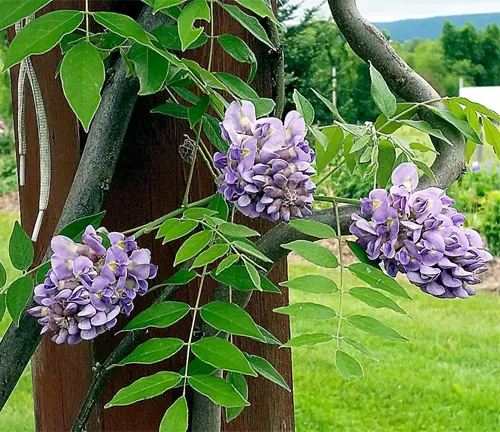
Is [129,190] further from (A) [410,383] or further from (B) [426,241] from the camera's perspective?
(A) [410,383]

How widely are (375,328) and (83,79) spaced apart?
0.26 meters

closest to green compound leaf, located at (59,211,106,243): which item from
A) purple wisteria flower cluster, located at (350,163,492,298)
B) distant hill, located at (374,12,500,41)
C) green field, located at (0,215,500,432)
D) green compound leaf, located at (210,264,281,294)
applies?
green compound leaf, located at (210,264,281,294)

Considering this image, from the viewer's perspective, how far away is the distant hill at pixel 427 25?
384 cm

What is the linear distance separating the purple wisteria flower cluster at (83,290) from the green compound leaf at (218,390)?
0.07 meters

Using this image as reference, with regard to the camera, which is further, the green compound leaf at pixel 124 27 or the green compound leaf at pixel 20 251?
the green compound leaf at pixel 20 251

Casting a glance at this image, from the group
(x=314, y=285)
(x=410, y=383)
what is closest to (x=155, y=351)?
(x=314, y=285)

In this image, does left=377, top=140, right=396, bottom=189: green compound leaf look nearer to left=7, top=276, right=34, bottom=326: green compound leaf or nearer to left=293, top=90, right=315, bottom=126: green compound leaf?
left=293, top=90, right=315, bottom=126: green compound leaf

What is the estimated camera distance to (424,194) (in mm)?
511

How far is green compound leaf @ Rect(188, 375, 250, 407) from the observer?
1.66 feet

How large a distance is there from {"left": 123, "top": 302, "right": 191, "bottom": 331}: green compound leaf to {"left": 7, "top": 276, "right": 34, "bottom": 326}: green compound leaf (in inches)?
3.1

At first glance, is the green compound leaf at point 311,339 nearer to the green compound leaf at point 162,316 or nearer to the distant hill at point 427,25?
the green compound leaf at point 162,316

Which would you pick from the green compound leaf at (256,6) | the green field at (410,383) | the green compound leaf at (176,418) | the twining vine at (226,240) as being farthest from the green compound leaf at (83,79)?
the green field at (410,383)

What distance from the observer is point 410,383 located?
2.48 metres

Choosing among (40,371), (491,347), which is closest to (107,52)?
(40,371)
